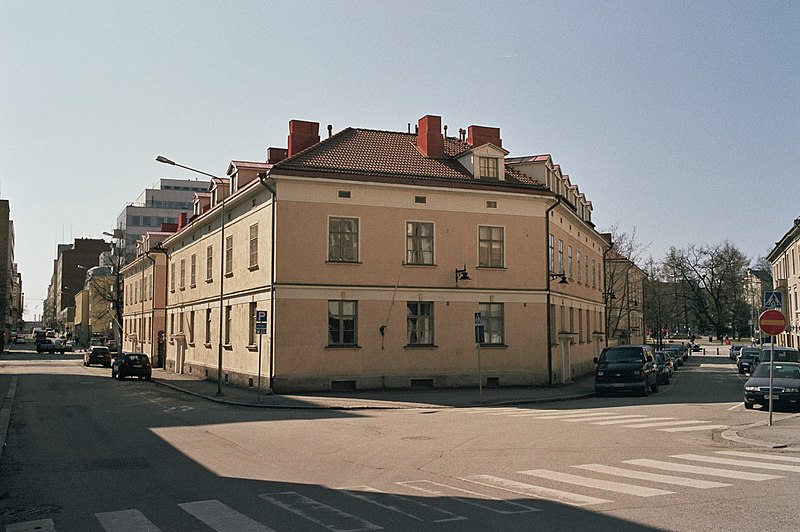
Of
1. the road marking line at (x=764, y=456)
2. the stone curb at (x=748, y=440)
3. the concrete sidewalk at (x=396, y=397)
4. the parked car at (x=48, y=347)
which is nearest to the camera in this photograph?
the road marking line at (x=764, y=456)

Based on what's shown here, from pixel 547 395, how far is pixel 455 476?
17.4 meters

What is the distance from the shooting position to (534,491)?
972cm

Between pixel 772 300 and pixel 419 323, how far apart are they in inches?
548

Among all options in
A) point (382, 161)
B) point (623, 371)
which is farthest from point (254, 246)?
point (623, 371)

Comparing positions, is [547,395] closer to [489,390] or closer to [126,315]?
[489,390]

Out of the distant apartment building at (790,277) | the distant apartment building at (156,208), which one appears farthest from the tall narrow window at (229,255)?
the distant apartment building at (156,208)

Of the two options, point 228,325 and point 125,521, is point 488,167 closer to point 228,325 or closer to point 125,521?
point 228,325

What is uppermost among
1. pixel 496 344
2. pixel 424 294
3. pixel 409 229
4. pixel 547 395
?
pixel 409 229

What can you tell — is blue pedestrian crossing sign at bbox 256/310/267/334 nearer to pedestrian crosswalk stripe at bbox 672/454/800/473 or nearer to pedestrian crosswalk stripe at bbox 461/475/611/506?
pedestrian crosswalk stripe at bbox 461/475/611/506

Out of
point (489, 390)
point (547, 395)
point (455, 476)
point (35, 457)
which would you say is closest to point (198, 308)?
point (489, 390)

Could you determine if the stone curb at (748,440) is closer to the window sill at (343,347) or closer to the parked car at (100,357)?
the window sill at (343,347)

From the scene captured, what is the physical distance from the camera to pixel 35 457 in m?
13.4

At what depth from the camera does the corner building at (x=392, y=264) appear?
90.3 feet

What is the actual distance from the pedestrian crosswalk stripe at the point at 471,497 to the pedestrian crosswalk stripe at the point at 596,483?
1.63 m
